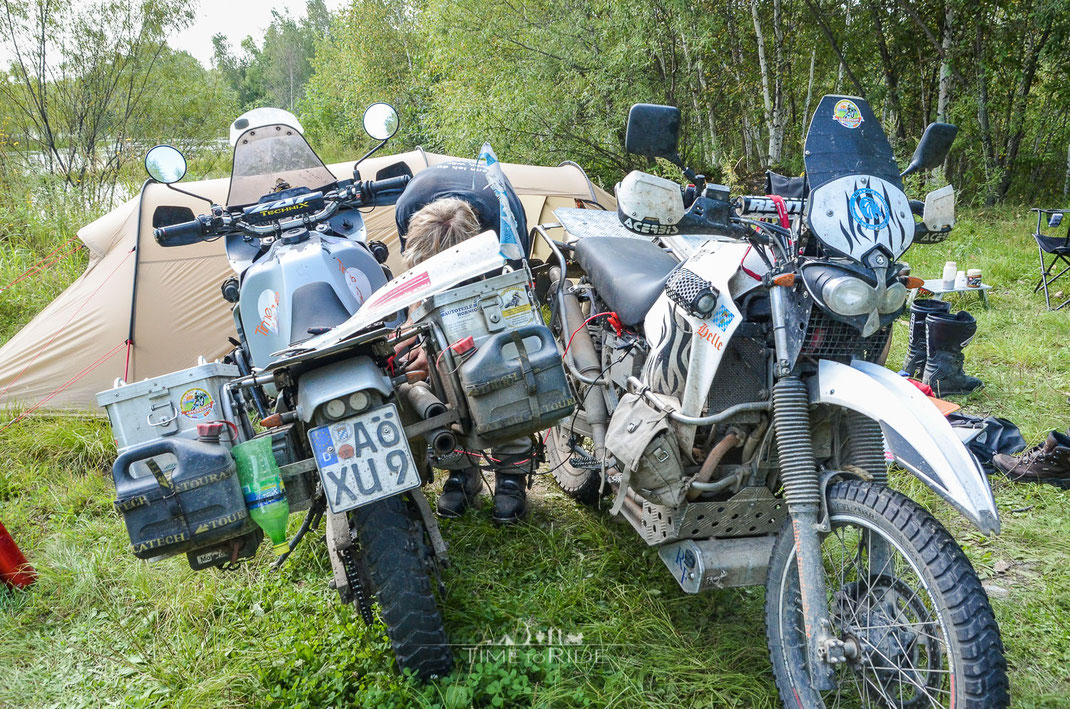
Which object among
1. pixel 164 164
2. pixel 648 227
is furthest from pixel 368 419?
pixel 164 164

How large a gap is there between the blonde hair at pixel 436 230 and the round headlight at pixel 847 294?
1.60 m

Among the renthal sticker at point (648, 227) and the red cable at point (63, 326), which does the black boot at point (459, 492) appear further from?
the red cable at point (63, 326)

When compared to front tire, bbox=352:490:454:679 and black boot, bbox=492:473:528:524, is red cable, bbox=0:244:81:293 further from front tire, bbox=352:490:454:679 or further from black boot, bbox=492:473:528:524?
front tire, bbox=352:490:454:679

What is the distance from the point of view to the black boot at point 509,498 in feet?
10.6

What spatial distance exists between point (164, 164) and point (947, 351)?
13.4 ft

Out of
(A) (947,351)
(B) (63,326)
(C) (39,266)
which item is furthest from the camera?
(C) (39,266)

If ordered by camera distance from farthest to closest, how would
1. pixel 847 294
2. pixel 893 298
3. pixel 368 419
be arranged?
1. pixel 368 419
2. pixel 893 298
3. pixel 847 294

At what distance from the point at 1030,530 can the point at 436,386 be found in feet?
7.97

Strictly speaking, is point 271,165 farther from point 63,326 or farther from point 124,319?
point 63,326

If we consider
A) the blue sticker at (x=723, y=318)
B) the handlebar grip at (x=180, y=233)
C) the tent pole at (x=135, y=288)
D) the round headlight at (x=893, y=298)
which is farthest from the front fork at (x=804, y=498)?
the tent pole at (x=135, y=288)

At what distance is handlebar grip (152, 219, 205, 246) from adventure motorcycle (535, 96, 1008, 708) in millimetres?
1770

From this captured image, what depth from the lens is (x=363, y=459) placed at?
76.5 inches

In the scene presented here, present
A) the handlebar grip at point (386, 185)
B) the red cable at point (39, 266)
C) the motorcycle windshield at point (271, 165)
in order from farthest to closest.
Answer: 1. the red cable at point (39, 266)
2. the motorcycle windshield at point (271, 165)
3. the handlebar grip at point (386, 185)

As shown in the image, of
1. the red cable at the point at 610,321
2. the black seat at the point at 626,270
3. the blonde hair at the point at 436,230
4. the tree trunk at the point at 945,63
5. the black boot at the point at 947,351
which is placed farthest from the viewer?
the tree trunk at the point at 945,63
